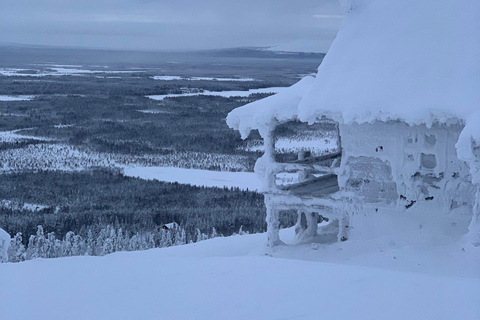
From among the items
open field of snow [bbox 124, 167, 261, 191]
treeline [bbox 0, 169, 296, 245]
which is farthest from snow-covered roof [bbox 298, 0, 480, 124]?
open field of snow [bbox 124, 167, 261, 191]

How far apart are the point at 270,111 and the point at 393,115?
2.29 m

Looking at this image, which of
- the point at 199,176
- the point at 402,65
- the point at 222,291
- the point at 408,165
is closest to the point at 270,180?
the point at 408,165

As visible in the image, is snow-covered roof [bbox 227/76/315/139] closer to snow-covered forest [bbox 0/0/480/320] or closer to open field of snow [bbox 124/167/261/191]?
snow-covered forest [bbox 0/0/480/320]

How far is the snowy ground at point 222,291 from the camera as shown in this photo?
6.68 m

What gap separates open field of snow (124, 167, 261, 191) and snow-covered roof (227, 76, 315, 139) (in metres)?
17.3

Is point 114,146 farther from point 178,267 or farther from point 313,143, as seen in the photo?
point 178,267

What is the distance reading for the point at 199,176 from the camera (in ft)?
107

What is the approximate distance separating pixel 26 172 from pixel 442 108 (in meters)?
26.0

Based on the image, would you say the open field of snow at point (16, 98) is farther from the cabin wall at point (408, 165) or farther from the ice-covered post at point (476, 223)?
the ice-covered post at point (476, 223)

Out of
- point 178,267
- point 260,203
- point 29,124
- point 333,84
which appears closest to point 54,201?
point 260,203

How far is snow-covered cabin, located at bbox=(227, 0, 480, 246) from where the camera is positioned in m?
10.6

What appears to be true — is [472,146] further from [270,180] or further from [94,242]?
[94,242]

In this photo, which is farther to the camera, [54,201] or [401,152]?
[54,201]

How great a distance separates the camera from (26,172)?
3259cm
